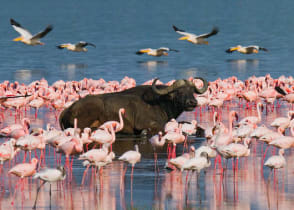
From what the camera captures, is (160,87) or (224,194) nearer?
(224,194)

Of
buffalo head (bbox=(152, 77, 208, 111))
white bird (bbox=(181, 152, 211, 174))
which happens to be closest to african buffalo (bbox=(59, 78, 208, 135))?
buffalo head (bbox=(152, 77, 208, 111))

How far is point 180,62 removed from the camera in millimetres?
56344

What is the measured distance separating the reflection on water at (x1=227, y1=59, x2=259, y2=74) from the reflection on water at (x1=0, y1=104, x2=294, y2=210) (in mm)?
32736

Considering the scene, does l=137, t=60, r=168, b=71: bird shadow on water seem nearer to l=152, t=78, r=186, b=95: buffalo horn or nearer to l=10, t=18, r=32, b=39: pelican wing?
l=10, t=18, r=32, b=39: pelican wing

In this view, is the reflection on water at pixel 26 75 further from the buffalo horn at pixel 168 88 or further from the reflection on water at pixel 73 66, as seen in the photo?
the buffalo horn at pixel 168 88

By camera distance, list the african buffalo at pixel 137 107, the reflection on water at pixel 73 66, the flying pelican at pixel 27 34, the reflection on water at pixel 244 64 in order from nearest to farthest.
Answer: the african buffalo at pixel 137 107
the flying pelican at pixel 27 34
the reflection on water at pixel 244 64
the reflection on water at pixel 73 66

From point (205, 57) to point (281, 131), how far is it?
44.4m

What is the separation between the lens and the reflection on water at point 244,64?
4919 cm

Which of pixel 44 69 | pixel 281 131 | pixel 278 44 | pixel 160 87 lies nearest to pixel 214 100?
pixel 160 87

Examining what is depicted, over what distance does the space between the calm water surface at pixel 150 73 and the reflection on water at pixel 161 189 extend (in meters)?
0.01

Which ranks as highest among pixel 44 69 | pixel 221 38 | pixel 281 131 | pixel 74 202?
pixel 221 38

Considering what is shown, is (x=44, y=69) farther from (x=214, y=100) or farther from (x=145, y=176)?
(x=145, y=176)

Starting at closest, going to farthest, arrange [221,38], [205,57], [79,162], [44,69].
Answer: [79,162] → [44,69] → [205,57] → [221,38]

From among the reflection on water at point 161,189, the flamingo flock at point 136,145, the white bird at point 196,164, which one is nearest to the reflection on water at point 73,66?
the flamingo flock at point 136,145
